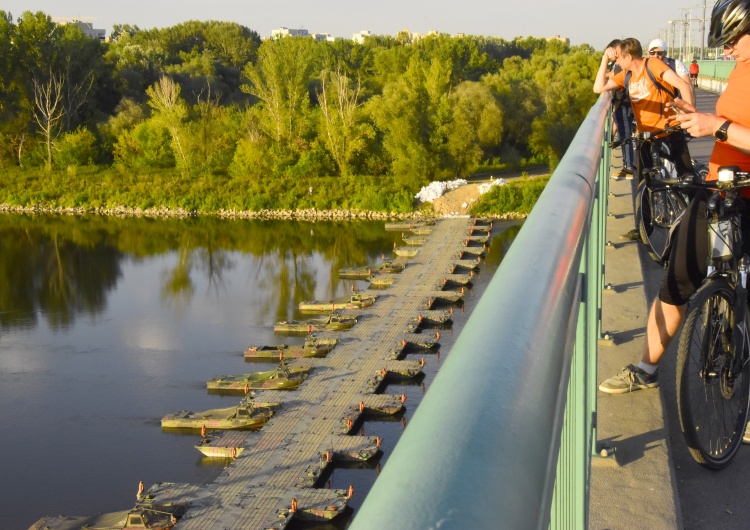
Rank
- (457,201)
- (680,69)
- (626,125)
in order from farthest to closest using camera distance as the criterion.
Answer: (457,201) < (626,125) < (680,69)

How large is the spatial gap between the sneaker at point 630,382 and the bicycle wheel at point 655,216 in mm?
1638

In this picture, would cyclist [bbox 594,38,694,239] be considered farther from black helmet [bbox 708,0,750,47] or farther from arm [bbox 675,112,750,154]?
arm [bbox 675,112,750,154]

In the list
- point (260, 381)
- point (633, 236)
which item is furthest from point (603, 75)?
point (260, 381)

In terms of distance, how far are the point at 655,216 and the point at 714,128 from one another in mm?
2013

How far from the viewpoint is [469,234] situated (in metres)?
31.0

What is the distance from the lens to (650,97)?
4.76m

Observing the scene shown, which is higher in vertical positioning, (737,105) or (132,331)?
(737,105)

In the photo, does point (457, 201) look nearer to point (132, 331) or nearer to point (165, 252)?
point (165, 252)

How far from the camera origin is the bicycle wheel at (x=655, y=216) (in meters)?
4.05

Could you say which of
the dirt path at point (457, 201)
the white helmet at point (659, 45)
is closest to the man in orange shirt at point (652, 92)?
the white helmet at point (659, 45)

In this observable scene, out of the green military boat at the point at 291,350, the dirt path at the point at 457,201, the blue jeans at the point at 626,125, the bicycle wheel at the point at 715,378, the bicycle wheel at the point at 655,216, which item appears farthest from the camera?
the dirt path at the point at 457,201

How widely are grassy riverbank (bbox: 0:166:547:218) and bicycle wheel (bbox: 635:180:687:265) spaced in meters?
28.5

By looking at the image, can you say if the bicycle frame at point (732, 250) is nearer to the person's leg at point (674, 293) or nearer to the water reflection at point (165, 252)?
the person's leg at point (674, 293)

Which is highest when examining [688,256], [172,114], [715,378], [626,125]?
[626,125]
